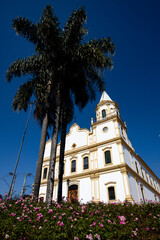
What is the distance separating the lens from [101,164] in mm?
19344

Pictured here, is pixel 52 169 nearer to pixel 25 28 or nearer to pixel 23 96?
pixel 23 96

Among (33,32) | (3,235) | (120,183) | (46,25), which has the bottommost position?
(3,235)

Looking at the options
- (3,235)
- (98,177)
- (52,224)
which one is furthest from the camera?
(98,177)

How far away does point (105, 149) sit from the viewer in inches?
791

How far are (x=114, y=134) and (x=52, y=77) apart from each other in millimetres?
12496

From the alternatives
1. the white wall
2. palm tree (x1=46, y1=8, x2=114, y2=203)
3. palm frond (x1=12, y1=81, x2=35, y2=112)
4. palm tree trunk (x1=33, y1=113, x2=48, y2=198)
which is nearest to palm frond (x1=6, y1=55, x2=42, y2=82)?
palm frond (x1=12, y1=81, x2=35, y2=112)

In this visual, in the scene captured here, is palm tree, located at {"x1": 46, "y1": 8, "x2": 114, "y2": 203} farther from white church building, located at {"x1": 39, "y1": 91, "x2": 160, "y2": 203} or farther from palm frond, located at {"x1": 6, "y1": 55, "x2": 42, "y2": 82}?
white church building, located at {"x1": 39, "y1": 91, "x2": 160, "y2": 203}

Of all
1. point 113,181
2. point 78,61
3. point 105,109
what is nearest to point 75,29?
point 78,61

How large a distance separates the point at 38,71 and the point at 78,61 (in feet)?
12.1

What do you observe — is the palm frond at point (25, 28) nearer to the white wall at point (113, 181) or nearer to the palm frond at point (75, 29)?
the palm frond at point (75, 29)

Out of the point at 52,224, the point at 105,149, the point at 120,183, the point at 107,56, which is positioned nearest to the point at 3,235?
the point at 52,224

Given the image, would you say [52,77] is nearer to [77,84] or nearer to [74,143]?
[77,84]

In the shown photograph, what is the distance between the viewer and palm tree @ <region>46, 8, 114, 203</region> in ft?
35.5

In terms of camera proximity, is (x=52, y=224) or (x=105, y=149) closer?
(x=52, y=224)
